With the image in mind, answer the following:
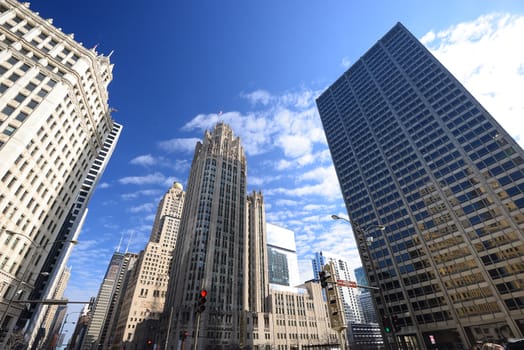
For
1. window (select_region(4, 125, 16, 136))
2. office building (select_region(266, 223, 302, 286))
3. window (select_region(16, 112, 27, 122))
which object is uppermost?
office building (select_region(266, 223, 302, 286))

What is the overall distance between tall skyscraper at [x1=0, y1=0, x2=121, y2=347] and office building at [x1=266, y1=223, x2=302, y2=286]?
126 meters

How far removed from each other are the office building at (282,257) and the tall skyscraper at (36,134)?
12578 centimetres

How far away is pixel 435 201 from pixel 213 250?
69395 mm

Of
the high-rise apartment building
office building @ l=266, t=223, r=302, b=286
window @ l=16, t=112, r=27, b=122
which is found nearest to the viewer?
window @ l=16, t=112, r=27, b=122

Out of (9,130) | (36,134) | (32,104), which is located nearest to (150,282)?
(36,134)

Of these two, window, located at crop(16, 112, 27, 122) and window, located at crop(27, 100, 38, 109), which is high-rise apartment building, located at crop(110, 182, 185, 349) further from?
window, located at crop(27, 100, 38, 109)

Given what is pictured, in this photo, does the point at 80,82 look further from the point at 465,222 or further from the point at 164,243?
the point at 164,243

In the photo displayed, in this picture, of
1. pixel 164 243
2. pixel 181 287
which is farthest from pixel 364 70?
pixel 164 243

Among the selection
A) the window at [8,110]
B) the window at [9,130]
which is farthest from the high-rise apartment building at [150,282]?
the window at [8,110]

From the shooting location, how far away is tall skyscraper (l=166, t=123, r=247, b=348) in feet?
250

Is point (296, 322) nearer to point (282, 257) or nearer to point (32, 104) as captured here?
point (282, 257)

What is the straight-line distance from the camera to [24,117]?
42250 mm

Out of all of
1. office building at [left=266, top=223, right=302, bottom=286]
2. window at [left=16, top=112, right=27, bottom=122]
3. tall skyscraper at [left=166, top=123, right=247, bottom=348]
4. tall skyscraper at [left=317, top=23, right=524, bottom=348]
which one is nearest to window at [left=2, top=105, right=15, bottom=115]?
window at [left=16, top=112, right=27, bottom=122]

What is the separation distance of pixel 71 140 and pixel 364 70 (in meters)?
107
